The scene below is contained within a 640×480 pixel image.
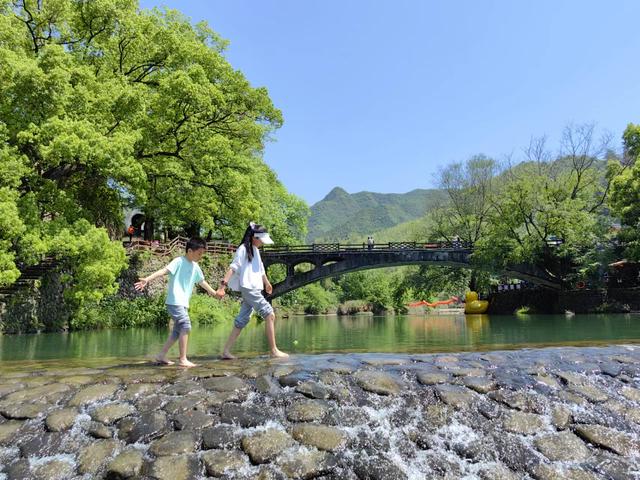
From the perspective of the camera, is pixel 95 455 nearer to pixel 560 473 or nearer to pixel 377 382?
pixel 377 382

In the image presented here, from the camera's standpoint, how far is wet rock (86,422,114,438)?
4.16 meters

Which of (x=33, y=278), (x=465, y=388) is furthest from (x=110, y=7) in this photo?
(x=465, y=388)

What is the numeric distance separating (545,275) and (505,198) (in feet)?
19.7

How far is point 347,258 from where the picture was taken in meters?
35.1

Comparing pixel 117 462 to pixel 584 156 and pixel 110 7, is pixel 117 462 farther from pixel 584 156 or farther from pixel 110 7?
pixel 584 156

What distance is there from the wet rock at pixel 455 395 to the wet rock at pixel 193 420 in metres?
2.23

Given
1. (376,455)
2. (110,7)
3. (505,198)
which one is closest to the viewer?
(376,455)

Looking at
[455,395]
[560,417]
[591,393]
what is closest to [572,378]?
[591,393]

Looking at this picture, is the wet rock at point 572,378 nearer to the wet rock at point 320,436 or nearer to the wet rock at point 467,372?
the wet rock at point 467,372

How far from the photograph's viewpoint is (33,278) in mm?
16672

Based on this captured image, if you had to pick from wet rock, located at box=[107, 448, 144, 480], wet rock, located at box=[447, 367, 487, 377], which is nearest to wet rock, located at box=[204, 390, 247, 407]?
wet rock, located at box=[107, 448, 144, 480]

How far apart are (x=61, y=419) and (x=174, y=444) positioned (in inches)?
44.9

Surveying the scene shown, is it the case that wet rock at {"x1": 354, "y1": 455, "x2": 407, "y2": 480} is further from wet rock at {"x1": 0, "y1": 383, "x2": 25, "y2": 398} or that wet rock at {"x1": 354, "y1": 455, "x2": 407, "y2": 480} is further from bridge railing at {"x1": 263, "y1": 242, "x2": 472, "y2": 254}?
bridge railing at {"x1": 263, "y1": 242, "x2": 472, "y2": 254}

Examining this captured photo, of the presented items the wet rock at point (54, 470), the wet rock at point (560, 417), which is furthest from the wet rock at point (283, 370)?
the wet rock at point (560, 417)
